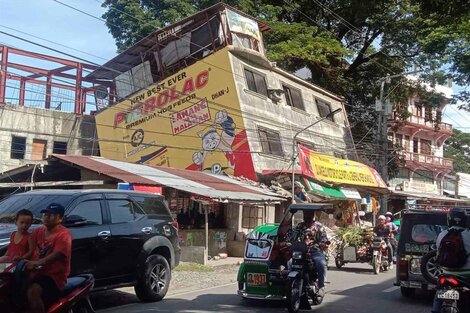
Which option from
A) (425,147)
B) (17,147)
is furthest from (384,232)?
(425,147)

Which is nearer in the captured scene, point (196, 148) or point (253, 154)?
point (253, 154)

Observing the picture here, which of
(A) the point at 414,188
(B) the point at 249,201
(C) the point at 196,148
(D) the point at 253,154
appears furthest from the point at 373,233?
(A) the point at 414,188

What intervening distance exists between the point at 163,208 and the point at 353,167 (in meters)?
20.0

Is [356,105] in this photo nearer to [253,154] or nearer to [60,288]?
[253,154]

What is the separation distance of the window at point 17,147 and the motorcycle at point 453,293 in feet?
84.2

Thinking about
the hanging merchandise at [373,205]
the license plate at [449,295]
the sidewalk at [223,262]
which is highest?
the hanging merchandise at [373,205]

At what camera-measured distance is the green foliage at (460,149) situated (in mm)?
63125

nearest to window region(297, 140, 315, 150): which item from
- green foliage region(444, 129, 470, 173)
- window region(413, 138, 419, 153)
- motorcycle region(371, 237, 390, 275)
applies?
motorcycle region(371, 237, 390, 275)

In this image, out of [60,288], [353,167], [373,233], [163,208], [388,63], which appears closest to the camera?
[60,288]

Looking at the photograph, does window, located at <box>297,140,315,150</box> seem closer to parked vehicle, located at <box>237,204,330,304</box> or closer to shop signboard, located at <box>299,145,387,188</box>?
shop signboard, located at <box>299,145,387,188</box>

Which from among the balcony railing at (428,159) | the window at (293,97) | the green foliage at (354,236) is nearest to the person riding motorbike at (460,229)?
the green foliage at (354,236)

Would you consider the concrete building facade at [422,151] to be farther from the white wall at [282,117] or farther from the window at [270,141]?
the window at [270,141]

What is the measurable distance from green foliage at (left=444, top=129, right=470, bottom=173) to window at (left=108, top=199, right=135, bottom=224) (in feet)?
195

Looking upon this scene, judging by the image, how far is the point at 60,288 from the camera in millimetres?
5477
